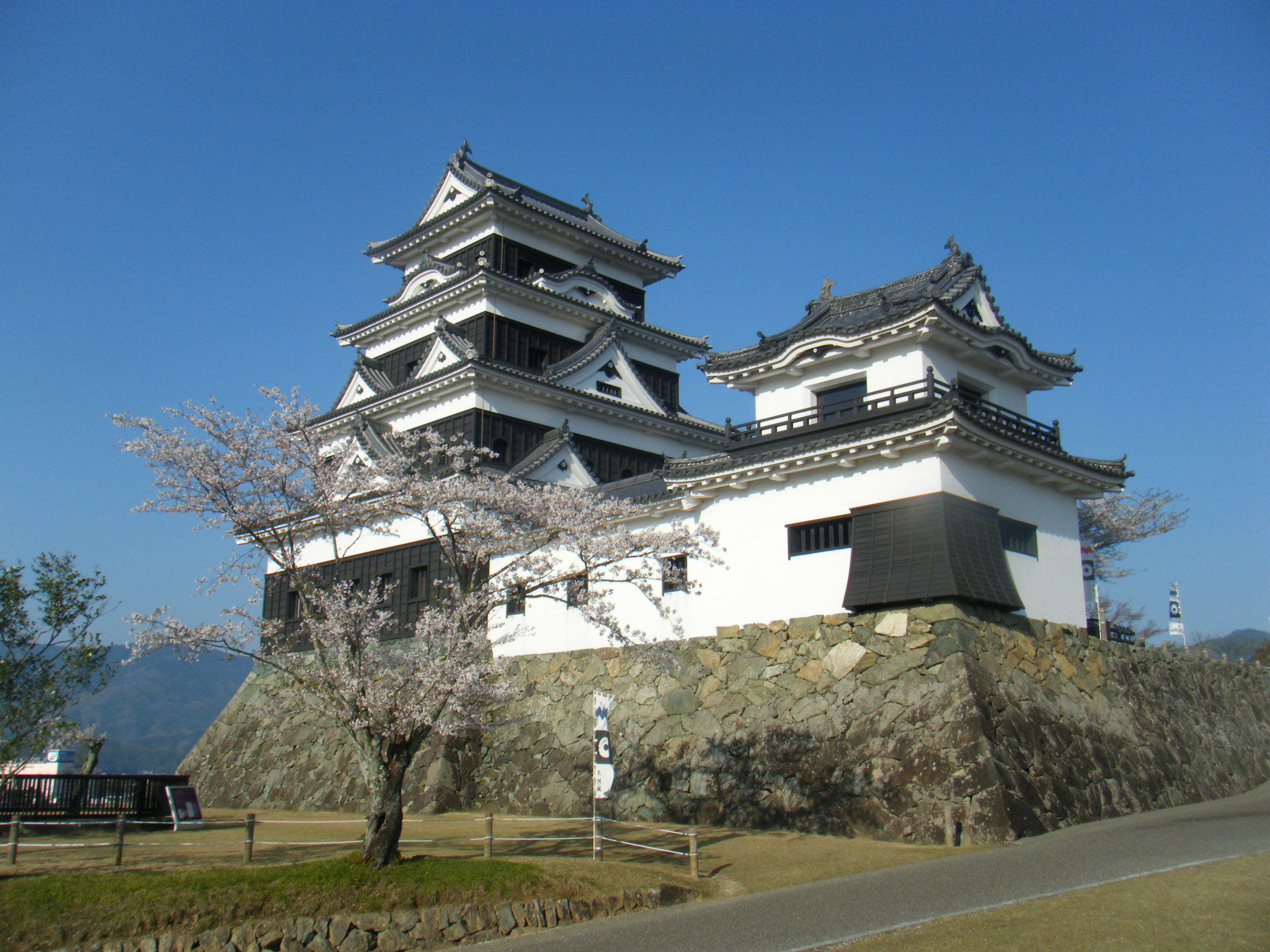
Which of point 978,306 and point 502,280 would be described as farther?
point 502,280

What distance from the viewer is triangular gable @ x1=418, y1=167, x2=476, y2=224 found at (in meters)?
29.3

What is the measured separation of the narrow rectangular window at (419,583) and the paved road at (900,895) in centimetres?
1380

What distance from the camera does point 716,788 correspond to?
1590 centimetres

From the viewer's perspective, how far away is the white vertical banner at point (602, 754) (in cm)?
1141

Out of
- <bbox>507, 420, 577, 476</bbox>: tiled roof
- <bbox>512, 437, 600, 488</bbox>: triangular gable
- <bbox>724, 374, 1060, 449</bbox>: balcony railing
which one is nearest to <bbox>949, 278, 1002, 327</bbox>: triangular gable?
<bbox>724, 374, 1060, 449</bbox>: balcony railing

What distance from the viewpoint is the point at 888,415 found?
15930 mm

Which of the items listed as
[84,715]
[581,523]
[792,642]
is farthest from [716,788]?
[84,715]

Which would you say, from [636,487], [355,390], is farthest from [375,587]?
[355,390]

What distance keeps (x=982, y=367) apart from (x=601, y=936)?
44.1ft

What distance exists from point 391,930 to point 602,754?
331cm

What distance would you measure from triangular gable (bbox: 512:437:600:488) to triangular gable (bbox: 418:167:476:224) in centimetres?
970

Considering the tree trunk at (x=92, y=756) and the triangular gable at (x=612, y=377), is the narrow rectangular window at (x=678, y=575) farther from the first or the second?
the tree trunk at (x=92, y=756)

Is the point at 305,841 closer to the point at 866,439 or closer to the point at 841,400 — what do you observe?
the point at 866,439

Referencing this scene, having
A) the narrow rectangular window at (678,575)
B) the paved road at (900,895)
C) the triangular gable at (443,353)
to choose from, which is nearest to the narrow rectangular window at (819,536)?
the narrow rectangular window at (678,575)
